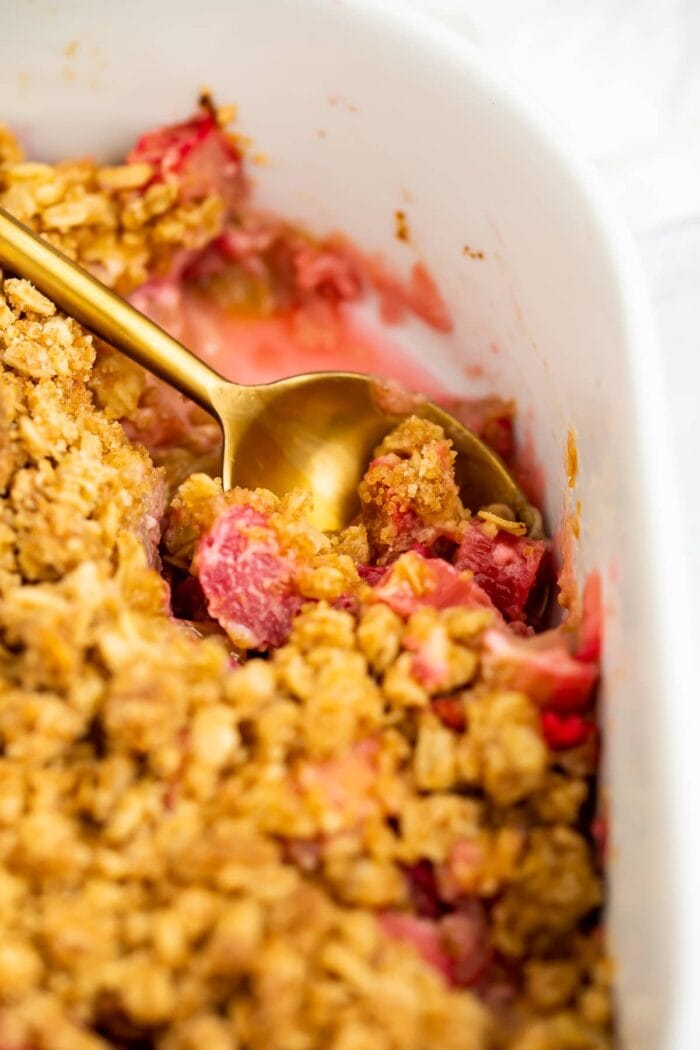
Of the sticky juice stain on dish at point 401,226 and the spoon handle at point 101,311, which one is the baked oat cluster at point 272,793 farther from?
the sticky juice stain on dish at point 401,226

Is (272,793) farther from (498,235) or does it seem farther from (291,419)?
(498,235)

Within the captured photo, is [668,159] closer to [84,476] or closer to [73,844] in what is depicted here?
[84,476]

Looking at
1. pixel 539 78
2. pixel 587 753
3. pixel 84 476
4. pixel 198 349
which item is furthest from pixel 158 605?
pixel 539 78

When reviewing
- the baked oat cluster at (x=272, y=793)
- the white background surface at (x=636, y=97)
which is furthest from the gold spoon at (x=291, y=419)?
the white background surface at (x=636, y=97)

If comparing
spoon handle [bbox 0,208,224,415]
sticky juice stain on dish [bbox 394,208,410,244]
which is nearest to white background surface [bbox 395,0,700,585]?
sticky juice stain on dish [bbox 394,208,410,244]

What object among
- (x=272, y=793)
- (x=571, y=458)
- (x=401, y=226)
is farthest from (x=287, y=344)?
(x=272, y=793)

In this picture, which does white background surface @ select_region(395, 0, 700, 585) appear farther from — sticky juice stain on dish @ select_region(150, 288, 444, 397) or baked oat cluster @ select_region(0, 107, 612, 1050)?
baked oat cluster @ select_region(0, 107, 612, 1050)
